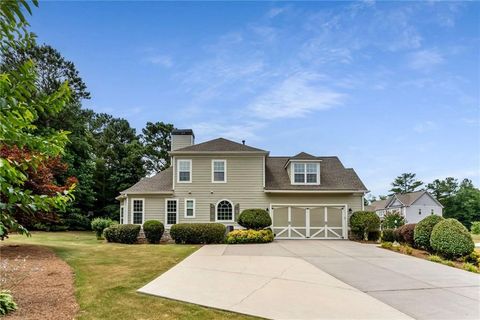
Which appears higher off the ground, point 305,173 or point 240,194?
point 305,173

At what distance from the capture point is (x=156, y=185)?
2231cm

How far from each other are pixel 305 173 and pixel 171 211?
897 centimetres

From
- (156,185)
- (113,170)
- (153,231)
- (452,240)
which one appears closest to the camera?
(452,240)

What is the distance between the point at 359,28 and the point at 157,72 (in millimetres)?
8375

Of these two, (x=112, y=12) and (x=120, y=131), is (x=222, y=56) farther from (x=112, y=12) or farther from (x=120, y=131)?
(x=120, y=131)

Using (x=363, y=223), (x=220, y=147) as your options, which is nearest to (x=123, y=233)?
(x=220, y=147)

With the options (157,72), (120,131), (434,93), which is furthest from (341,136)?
(120,131)

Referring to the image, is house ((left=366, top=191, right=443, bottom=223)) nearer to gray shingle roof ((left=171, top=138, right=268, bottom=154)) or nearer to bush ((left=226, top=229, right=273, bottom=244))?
gray shingle roof ((left=171, top=138, right=268, bottom=154))

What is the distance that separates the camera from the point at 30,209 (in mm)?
3031

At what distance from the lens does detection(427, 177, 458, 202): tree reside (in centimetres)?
6078

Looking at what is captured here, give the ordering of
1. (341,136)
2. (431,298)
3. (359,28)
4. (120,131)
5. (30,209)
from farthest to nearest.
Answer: (120,131)
(341,136)
(359,28)
(431,298)
(30,209)

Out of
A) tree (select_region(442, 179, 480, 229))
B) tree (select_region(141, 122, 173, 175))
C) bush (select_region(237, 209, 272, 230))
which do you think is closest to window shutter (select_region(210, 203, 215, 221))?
bush (select_region(237, 209, 272, 230))

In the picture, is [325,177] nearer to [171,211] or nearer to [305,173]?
[305,173]

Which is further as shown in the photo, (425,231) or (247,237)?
(247,237)
